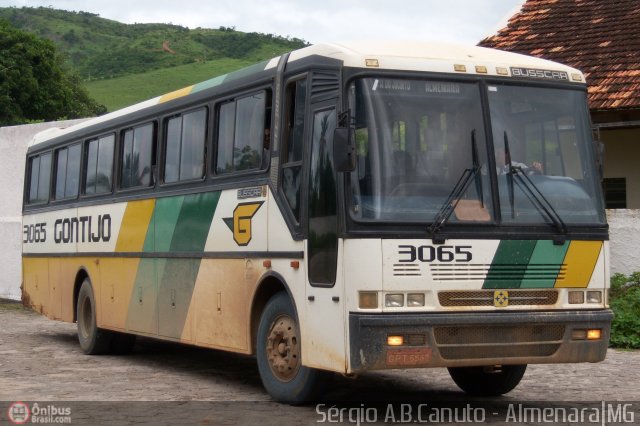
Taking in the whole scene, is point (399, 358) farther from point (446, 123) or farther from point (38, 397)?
point (38, 397)

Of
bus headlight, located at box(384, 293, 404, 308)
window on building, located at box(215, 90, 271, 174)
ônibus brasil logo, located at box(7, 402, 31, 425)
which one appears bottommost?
ônibus brasil logo, located at box(7, 402, 31, 425)

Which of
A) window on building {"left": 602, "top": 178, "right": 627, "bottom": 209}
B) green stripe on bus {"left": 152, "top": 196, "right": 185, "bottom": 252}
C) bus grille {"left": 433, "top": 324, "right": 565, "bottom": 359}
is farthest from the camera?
window on building {"left": 602, "top": 178, "right": 627, "bottom": 209}

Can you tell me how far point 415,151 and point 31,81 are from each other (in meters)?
58.2

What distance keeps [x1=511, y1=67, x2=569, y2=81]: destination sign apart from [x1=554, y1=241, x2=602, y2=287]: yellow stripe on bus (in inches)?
56.8

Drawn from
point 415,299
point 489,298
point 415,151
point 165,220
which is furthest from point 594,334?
point 165,220

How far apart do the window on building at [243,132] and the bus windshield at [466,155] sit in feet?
5.74

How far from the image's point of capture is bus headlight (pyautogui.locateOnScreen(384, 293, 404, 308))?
30.9 ft

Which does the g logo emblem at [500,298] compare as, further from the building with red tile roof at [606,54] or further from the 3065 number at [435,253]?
the building with red tile roof at [606,54]

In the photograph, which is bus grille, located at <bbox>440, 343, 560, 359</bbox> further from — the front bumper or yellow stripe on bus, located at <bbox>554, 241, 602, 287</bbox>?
yellow stripe on bus, located at <bbox>554, 241, 602, 287</bbox>

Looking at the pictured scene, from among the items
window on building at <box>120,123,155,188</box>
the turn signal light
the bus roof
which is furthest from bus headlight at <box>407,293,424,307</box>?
window on building at <box>120,123,155,188</box>

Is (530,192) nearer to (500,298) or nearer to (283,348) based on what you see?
(500,298)

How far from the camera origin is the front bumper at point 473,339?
9359 mm

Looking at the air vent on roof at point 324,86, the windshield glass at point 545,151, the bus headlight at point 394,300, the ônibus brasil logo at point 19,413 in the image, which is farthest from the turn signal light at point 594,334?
the ônibus brasil logo at point 19,413

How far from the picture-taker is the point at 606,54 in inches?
849
